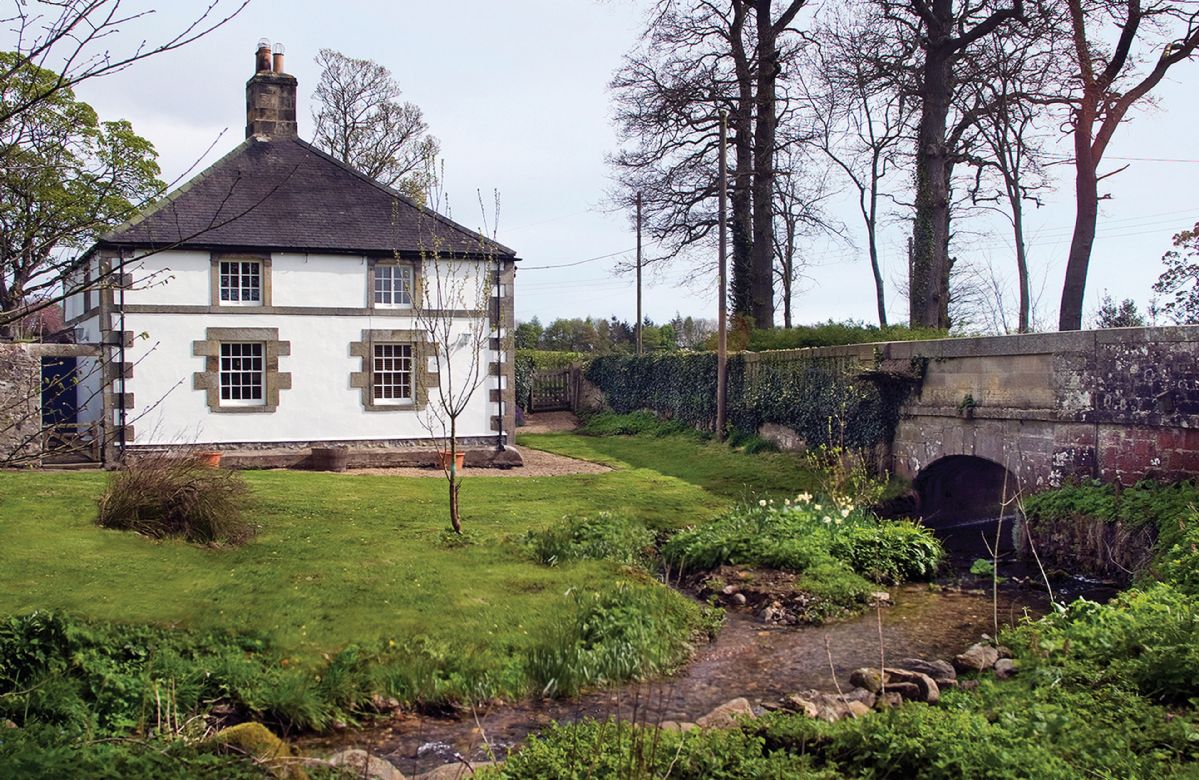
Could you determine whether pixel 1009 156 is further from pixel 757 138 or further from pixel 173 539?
pixel 173 539

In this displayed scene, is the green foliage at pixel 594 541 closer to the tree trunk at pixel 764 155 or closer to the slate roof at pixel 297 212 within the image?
the slate roof at pixel 297 212

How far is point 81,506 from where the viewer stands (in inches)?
443

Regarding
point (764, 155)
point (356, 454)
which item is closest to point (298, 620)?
point (356, 454)

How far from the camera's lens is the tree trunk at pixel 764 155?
25266 mm

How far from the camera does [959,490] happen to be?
16188mm

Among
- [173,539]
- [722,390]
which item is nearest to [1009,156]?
[722,390]

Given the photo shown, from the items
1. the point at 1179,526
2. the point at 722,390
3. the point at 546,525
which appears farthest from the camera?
the point at 722,390

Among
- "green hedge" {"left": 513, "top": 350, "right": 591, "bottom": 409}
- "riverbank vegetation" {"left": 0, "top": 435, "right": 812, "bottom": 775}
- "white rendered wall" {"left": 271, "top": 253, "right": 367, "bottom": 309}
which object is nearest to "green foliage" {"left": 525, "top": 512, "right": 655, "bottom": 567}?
"riverbank vegetation" {"left": 0, "top": 435, "right": 812, "bottom": 775}

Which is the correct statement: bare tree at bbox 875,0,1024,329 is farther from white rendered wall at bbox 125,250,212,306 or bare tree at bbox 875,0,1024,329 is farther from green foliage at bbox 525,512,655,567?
white rendered wall at bbox 125,250,212,306

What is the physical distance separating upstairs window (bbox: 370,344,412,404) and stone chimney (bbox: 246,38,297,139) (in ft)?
19.4

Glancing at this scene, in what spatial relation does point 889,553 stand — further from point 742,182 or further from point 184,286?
point 742,182

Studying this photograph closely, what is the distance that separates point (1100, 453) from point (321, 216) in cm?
1558

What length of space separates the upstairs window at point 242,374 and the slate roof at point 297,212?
2.11 meters

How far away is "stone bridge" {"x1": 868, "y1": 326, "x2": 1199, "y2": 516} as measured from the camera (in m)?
10.8
